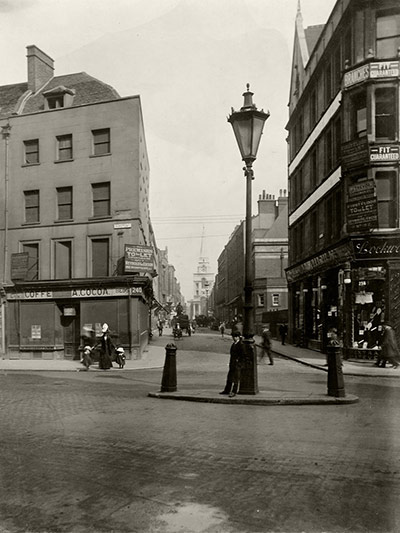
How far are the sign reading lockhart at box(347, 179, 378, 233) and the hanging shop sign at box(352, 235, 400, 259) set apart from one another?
0.55m

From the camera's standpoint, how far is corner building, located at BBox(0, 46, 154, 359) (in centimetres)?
2583

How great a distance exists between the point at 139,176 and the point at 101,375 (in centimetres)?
1123

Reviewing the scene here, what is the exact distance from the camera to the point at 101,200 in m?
26.6

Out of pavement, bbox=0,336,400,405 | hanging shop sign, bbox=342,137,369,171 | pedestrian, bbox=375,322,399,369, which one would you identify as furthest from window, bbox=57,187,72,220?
pedestrian, bbox=375,322,399,369

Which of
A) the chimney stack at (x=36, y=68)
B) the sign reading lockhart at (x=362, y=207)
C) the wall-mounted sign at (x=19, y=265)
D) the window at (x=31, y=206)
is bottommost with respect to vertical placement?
the wall-mounted sign at (x=19, y=265)

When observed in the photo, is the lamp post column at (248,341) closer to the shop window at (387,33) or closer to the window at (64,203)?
the shop window at (387,33)

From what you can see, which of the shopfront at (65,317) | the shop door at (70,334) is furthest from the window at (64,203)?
the shop door at (70,334)

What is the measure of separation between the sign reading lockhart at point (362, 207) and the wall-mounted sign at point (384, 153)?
1.02 meters

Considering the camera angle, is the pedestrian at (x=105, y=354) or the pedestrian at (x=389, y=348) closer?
the pedestrian at (x=389, y=348)

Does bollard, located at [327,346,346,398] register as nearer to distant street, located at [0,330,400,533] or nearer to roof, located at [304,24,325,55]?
distant street, located at [0,330,400,533]

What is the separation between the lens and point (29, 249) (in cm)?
2742

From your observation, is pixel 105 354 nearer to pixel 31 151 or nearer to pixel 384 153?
pixel 31 151

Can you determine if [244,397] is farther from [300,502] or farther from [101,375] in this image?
[101,375]

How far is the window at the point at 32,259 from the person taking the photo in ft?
88.5
